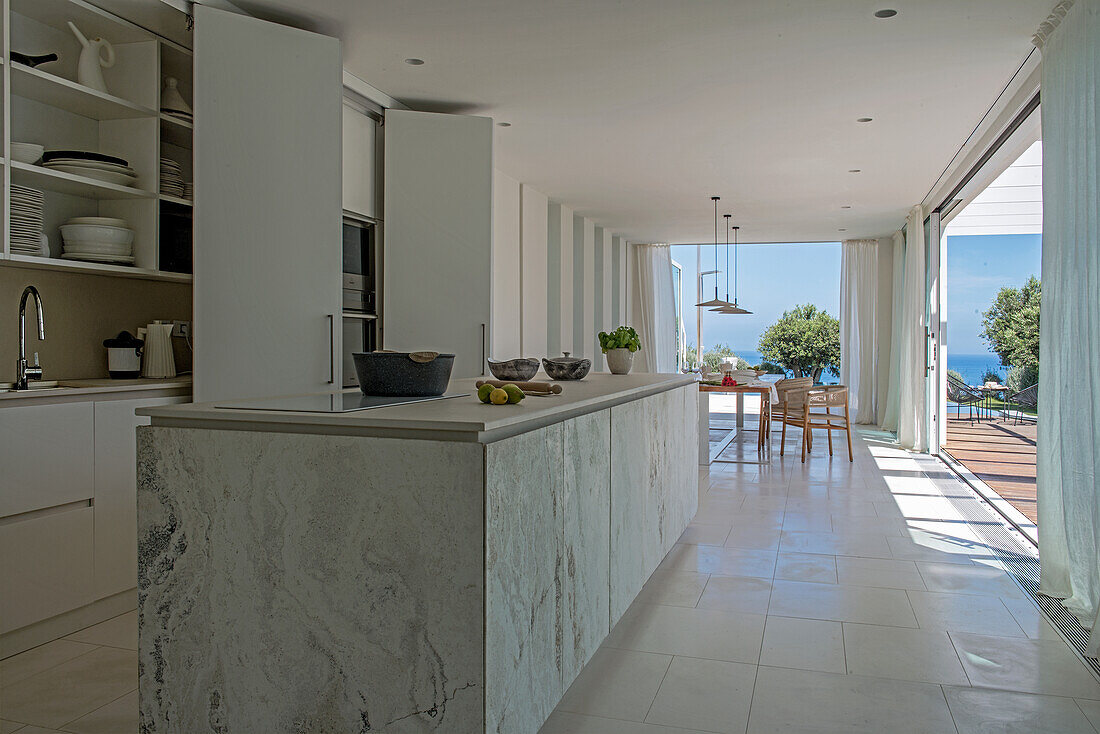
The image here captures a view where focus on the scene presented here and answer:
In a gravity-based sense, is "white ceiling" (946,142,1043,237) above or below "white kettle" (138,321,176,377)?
above

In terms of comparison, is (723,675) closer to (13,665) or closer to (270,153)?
(13,665)

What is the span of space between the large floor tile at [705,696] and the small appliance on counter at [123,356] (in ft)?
8.41

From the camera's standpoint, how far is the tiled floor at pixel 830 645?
7.45 feet

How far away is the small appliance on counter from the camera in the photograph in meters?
3.34

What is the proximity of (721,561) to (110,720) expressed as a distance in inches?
106

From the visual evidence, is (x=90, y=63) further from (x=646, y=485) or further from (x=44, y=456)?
(x=646, y=485)

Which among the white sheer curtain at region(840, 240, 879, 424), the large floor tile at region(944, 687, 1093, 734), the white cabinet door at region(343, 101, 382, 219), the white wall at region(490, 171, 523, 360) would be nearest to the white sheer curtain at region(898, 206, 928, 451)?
the white sheer curtain at region(840, 240, 879, 424)

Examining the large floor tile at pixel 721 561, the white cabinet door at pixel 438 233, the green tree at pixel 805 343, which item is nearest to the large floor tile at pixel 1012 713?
the large floor tile at pixel 721 561

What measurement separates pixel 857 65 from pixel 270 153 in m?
3.03

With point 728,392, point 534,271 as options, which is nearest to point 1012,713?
point 728,392

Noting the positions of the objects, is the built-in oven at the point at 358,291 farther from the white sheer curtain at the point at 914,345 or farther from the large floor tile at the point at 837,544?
the white sheer curtain at the point at 914,345

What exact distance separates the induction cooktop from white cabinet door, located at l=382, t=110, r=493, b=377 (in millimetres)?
2461

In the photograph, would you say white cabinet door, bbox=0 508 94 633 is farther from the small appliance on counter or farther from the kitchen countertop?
the small appliance on counter

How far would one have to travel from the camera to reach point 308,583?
5.69 ft
